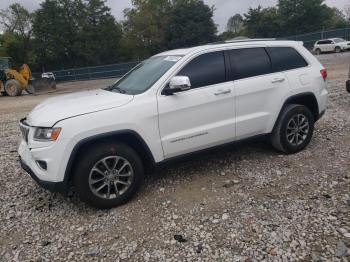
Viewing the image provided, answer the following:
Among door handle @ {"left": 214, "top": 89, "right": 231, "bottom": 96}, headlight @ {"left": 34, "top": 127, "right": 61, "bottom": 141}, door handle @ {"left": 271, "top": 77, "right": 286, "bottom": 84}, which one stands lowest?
headlight @ {"left": 34, "top": 127, "right": 61, "bottom": 141}

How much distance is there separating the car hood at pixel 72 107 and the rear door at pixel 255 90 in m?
1.54

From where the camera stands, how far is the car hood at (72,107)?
352cm

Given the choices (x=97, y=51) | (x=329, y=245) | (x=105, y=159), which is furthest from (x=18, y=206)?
(x=97, y=51)

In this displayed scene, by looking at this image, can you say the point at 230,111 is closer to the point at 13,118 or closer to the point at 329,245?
the point at 329,245

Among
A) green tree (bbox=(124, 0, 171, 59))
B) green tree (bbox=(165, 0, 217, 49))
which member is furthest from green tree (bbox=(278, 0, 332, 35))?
green tree (bbox=(124, 0, 171, 59))

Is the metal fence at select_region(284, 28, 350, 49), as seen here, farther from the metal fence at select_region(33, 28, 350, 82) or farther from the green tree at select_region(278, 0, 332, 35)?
the green tree at select_region(278, 0, 332, 35)

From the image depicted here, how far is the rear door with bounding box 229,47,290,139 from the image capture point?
445 centimetres

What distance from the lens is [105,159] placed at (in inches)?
144

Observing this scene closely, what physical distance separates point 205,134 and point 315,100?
6.87ft

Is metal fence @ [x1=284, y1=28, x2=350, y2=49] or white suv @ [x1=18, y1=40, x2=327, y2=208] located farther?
metal fence @ [x1=284, y1=28, x2=350, y2=49]

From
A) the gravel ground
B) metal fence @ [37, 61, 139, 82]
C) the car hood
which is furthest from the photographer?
metal fence @ [37, 61, 139, 82]

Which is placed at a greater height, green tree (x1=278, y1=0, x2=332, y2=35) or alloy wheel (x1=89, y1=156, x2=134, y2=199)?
green tree (x1=278, y1=0, x2=332, y2=35)

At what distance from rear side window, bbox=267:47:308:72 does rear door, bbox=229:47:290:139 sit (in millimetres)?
91

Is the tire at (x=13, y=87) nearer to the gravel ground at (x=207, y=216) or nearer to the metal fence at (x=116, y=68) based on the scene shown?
the gravel ground at (x=207, y=216)
